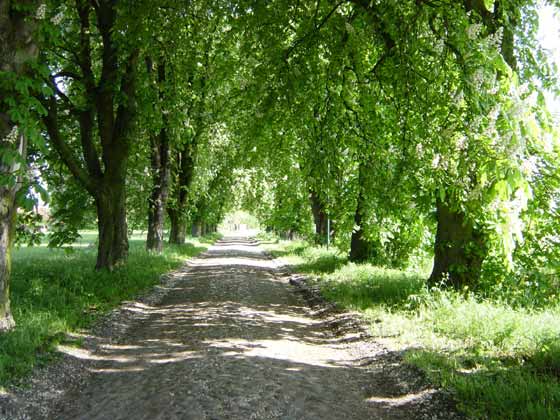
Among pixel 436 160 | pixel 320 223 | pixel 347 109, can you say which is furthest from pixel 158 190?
pixel 436 160

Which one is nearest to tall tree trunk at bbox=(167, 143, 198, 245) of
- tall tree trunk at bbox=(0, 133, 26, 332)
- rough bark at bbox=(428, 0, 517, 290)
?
rough bark at bbox=(428, 0, 517, 290)

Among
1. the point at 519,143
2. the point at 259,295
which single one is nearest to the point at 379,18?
the point at 519,143

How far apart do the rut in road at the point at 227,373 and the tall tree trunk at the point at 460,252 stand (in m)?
2.86

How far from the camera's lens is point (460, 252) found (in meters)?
9.88

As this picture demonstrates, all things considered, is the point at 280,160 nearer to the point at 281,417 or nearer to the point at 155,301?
the point at 155,301

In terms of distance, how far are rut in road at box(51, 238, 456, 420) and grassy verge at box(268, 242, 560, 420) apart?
744 millimetres

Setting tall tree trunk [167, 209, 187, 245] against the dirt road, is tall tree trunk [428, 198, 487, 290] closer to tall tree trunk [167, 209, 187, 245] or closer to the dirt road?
the dirt road

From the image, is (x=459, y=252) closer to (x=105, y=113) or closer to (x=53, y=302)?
(x=53, y=302)

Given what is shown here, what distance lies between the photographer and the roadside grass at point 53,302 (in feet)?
20.4

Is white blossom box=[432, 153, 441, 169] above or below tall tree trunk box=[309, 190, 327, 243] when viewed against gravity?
above

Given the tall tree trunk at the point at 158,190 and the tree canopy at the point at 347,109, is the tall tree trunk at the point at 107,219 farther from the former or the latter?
the tall tree trunk at the point at 158,190

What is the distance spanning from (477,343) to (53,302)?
7.26m

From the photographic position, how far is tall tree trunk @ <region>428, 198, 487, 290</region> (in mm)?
9781

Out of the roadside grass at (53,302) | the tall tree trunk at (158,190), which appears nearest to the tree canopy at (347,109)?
the roadside grass at (53,302)
